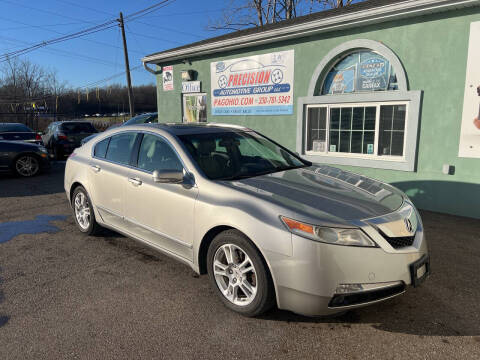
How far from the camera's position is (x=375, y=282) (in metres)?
2.52

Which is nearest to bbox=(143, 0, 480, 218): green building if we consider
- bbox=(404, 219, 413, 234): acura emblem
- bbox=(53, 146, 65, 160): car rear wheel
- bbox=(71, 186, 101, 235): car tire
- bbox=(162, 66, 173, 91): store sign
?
bbox=(404, 219, 413, 234): acura emblem

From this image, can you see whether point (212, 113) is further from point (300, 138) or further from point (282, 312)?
point (282, 312)

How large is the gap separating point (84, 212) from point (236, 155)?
8.23 feet

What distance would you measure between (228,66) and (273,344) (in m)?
8.11

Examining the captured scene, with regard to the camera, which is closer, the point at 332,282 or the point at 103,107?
the point at 332,282

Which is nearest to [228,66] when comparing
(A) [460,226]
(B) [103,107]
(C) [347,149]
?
(C) [347,149]

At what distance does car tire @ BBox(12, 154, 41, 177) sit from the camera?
10148 millimetres

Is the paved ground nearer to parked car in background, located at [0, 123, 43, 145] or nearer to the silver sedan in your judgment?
the silver sedan

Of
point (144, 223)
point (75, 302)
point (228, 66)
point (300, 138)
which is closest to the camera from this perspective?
point (75, 302)

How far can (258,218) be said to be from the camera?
272 centimetres

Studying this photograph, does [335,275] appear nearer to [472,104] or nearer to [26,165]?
[472,104]

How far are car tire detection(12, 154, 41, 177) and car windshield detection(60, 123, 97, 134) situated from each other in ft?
12.8

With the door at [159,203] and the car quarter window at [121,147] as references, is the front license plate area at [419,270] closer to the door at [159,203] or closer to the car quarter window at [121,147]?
the door at [159,203]

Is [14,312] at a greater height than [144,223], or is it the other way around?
[144,223]
